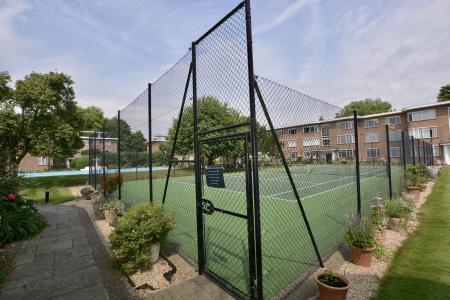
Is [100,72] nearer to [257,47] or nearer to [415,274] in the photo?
[257,47]

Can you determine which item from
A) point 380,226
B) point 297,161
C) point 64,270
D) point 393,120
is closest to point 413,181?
point 380,226

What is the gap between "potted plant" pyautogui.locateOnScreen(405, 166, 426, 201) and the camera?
834cm

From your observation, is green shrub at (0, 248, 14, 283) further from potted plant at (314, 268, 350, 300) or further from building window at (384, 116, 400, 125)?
building window at (384, 116, 400, 125)

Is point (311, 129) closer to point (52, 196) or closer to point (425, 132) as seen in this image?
point (52, 196)

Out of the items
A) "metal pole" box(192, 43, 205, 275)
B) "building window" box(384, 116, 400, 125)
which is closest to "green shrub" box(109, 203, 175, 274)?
"metal pole" box(192, 43, 205, 275)

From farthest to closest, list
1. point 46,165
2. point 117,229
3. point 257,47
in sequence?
point 46,165 < point 117,229 < point 257,47

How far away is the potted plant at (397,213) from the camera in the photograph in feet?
17.4

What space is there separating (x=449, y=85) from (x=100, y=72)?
59.4 metres

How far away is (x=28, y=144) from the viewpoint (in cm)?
1730

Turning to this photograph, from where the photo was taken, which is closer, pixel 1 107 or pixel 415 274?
pixel 415 274

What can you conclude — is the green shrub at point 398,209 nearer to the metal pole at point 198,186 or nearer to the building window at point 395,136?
the metal pole at point 198,186

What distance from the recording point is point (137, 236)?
3.76 m

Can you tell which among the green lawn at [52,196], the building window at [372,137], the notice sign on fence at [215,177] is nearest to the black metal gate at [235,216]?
the notice sign on fence at [215,177]

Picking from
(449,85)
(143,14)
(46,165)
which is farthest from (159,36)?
(449,85)
